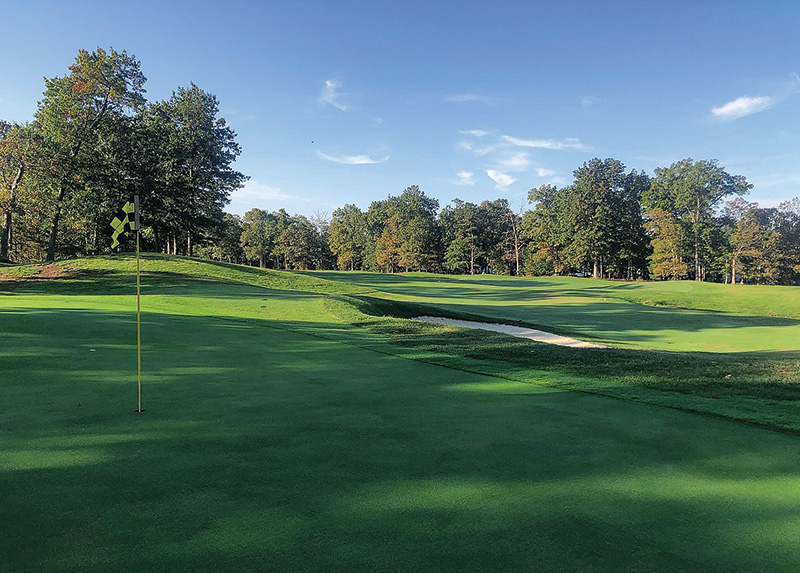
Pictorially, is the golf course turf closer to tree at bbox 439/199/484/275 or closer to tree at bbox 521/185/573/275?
tree at bbox 521/185/573/275

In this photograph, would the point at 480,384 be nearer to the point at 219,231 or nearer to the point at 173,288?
the point at 173,288

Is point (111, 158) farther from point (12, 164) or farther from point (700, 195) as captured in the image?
point (700, 195)

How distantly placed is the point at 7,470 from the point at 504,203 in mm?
91154

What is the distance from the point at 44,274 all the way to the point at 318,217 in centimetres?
7553

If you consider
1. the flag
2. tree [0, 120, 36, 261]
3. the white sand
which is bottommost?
the white sand

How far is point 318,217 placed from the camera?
99125 mm

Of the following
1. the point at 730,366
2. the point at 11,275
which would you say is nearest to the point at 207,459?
the point at 730,366

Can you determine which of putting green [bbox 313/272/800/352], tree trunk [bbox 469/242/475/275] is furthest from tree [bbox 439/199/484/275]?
putting green [bbox 313/272/800/352]

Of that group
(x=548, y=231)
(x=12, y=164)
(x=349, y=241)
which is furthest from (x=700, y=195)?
(x=12, y=164)

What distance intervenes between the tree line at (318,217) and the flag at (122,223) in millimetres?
33120

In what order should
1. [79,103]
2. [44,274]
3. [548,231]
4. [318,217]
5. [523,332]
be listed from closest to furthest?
[523,332]
[44,274]
[79,103]
[548,231]
[318,217]

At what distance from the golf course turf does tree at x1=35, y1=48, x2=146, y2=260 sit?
1188 inches

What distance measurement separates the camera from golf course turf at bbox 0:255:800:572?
2420 millimetres

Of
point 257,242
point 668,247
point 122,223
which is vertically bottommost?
point 122,223
